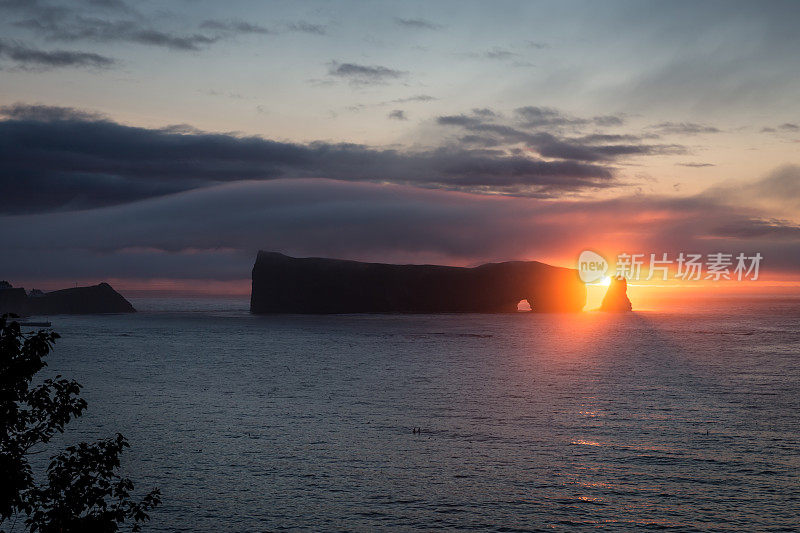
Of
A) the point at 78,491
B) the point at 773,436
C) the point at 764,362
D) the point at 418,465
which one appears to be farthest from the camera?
the point at 764,362

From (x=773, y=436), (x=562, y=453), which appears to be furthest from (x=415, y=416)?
(x=773, y=436)

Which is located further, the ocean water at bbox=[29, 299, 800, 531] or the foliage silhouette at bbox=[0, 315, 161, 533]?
the ocean water at bbox=[29, 299, 800, 531]

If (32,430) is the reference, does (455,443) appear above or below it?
below

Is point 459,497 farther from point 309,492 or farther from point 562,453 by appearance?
point 562,453

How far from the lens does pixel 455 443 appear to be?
3856cm

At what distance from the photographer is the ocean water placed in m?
26.4

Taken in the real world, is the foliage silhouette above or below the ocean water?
above

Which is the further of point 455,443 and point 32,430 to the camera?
point 455,443

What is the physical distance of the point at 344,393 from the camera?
6141 cm

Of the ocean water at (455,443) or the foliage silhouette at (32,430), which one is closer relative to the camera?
the foliage silhouette at (32,430)

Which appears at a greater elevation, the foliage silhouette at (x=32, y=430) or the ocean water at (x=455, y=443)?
the foliage silhouette at (x=32, y=430)

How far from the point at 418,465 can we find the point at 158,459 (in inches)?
534

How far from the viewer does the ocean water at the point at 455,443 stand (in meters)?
26.4

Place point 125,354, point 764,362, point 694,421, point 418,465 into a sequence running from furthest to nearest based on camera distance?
point 125,354, point 764,362, point 694,421, point 418,465
